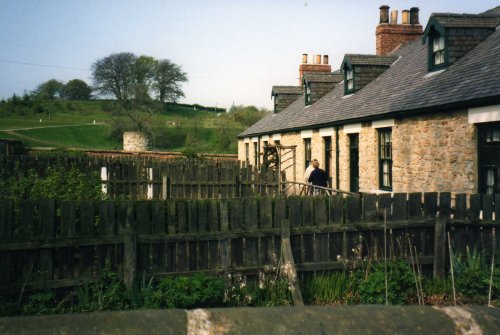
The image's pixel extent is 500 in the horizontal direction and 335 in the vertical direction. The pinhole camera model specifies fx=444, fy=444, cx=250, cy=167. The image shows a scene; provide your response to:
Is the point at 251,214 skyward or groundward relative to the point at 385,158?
groundward

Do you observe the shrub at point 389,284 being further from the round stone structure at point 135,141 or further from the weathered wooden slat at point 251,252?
the round stone structure at point 135,141

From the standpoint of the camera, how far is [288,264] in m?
5.49

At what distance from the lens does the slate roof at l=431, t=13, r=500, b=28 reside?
40.9ft

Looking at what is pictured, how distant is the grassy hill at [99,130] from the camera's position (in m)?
49.6

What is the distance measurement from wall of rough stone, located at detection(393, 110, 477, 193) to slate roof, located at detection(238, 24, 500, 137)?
1.31 ft

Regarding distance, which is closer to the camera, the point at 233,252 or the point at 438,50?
the point at 233,252

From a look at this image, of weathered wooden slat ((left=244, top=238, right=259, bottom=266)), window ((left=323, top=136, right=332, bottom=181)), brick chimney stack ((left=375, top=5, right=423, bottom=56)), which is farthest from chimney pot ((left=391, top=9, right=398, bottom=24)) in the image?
weathered wooden slat ((left=244, top=238, right=259, bottom=266))

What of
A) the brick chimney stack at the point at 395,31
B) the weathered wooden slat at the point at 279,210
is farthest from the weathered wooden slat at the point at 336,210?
the brick chimney stack at the point at 395,31

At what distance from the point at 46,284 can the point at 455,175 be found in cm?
890

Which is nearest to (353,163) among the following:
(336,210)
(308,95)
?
(308,95)

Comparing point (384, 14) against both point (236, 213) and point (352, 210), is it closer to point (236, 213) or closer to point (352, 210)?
point (352, 210)

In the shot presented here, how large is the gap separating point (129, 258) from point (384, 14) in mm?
19027

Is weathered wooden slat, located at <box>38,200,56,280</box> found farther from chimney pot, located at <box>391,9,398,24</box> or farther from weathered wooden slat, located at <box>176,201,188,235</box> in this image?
chimney pot, located at <box>391,9,398,24</box>

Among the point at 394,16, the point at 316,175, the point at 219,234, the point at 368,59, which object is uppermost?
the point at 394,16
